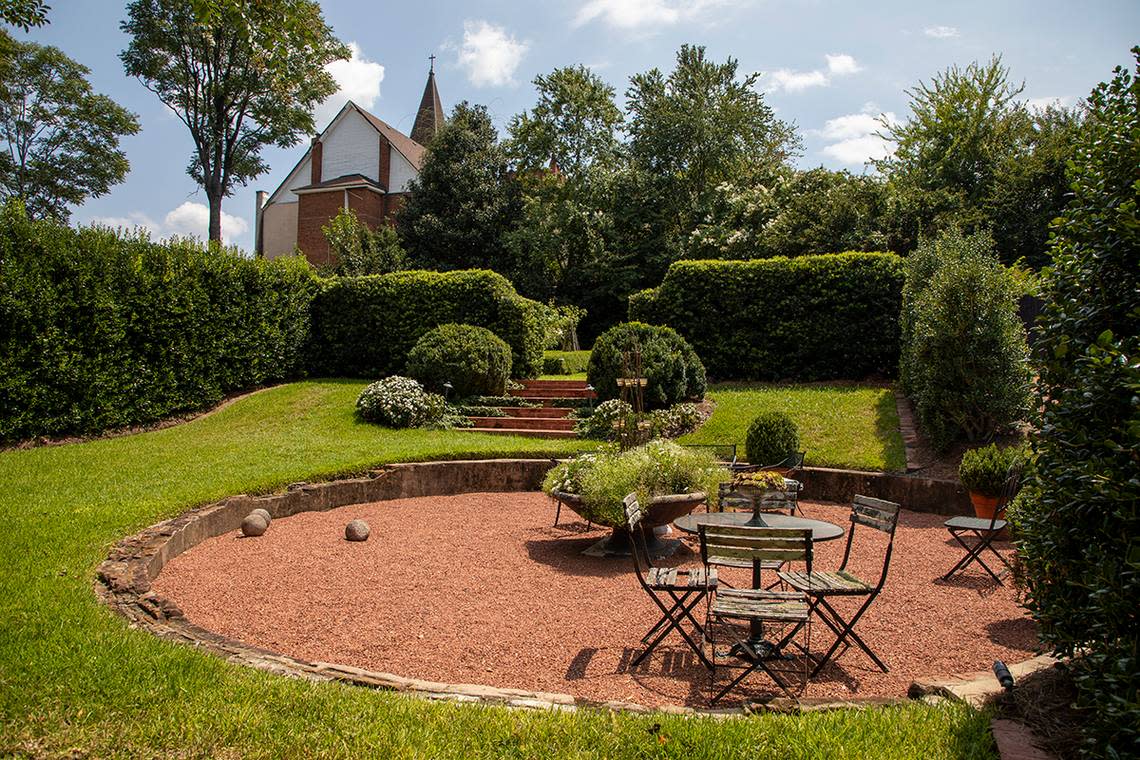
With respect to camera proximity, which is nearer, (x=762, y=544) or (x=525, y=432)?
(x=762, y=544)

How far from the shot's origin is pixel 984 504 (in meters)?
8.75

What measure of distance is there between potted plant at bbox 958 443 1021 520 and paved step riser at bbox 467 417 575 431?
7.05 meters

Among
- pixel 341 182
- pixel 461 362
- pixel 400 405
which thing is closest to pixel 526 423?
pixel 461 362

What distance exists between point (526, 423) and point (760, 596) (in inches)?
404

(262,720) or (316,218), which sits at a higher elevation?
(316,218)

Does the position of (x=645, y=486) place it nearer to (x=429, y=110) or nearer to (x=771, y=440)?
(x=771, y=440)

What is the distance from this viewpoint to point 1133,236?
117 inches

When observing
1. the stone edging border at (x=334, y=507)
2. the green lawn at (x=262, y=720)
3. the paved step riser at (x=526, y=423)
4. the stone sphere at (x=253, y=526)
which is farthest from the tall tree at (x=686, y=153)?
the green lawn at (x=262, y=720)

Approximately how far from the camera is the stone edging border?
366cm

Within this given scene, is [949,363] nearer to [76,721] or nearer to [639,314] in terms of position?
[639,314]

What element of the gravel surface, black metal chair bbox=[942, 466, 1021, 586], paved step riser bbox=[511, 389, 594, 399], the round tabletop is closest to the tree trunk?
paved step riser bbox=[511, 389, 594, 399]

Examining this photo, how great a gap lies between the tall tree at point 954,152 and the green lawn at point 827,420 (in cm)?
865

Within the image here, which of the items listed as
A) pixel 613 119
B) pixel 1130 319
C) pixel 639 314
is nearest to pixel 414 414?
pixel 639 314

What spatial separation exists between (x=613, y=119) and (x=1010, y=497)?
29.0 m
